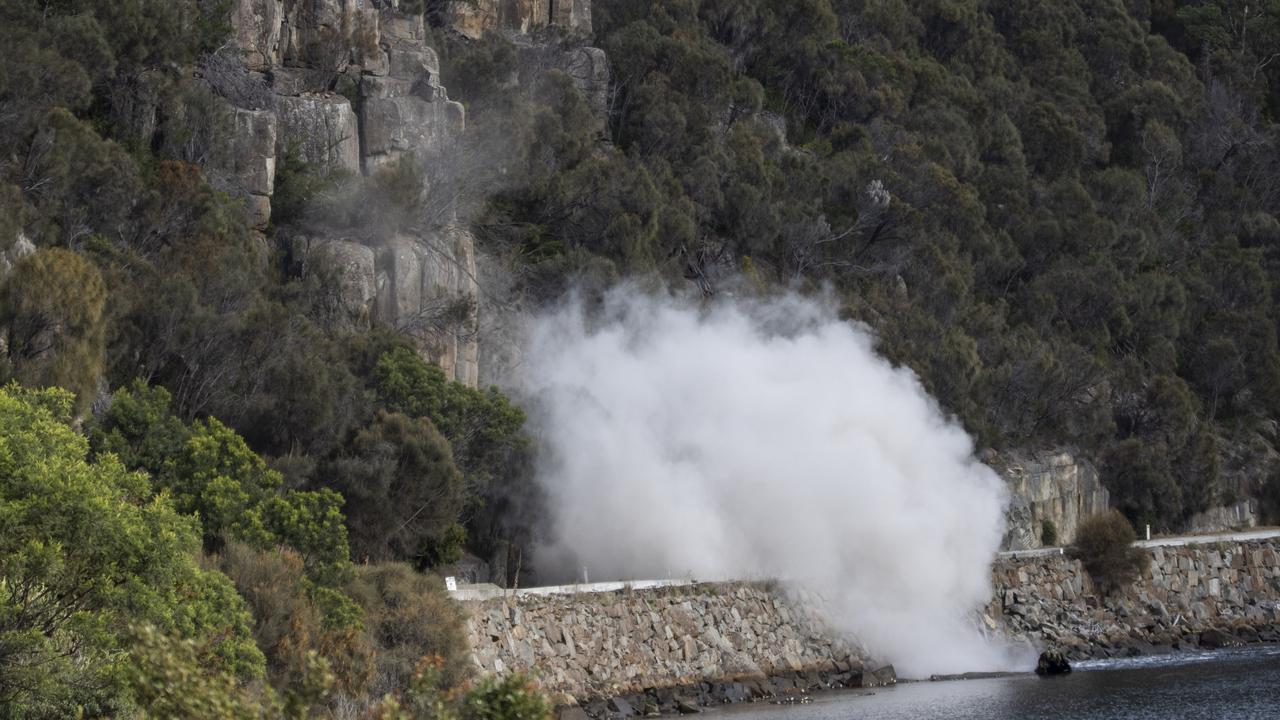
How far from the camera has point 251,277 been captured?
4616cm

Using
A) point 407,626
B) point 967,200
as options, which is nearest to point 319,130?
point 407,626

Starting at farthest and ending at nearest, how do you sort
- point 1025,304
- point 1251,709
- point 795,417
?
1. point 1025,304
2. point 795,417
3. point 1251,709

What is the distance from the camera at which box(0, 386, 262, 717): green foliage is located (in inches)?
878

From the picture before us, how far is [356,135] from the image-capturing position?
2168 inches

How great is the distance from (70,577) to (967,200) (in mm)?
61213

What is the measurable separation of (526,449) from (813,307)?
55.0 feet

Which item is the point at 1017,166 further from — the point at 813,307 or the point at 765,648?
the point at 765,648

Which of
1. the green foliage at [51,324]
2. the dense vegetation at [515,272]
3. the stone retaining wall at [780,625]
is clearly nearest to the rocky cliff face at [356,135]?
the dense vegetation at [515,272]

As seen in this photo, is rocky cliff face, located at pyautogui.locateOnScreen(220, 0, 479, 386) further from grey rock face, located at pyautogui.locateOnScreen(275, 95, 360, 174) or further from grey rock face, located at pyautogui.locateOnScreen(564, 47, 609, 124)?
grey rock face, located at pyautogui.locateOnScreen(564, 47, 609, 124)

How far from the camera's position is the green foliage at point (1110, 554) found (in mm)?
62281

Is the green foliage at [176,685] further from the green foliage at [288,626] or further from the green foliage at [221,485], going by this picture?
the green foliage at [221,485]

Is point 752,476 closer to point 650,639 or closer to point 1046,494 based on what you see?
point 650,639

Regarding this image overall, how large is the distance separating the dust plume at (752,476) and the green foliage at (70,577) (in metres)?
26.4

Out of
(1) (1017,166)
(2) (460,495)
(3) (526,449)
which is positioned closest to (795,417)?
(3) (526,449)
